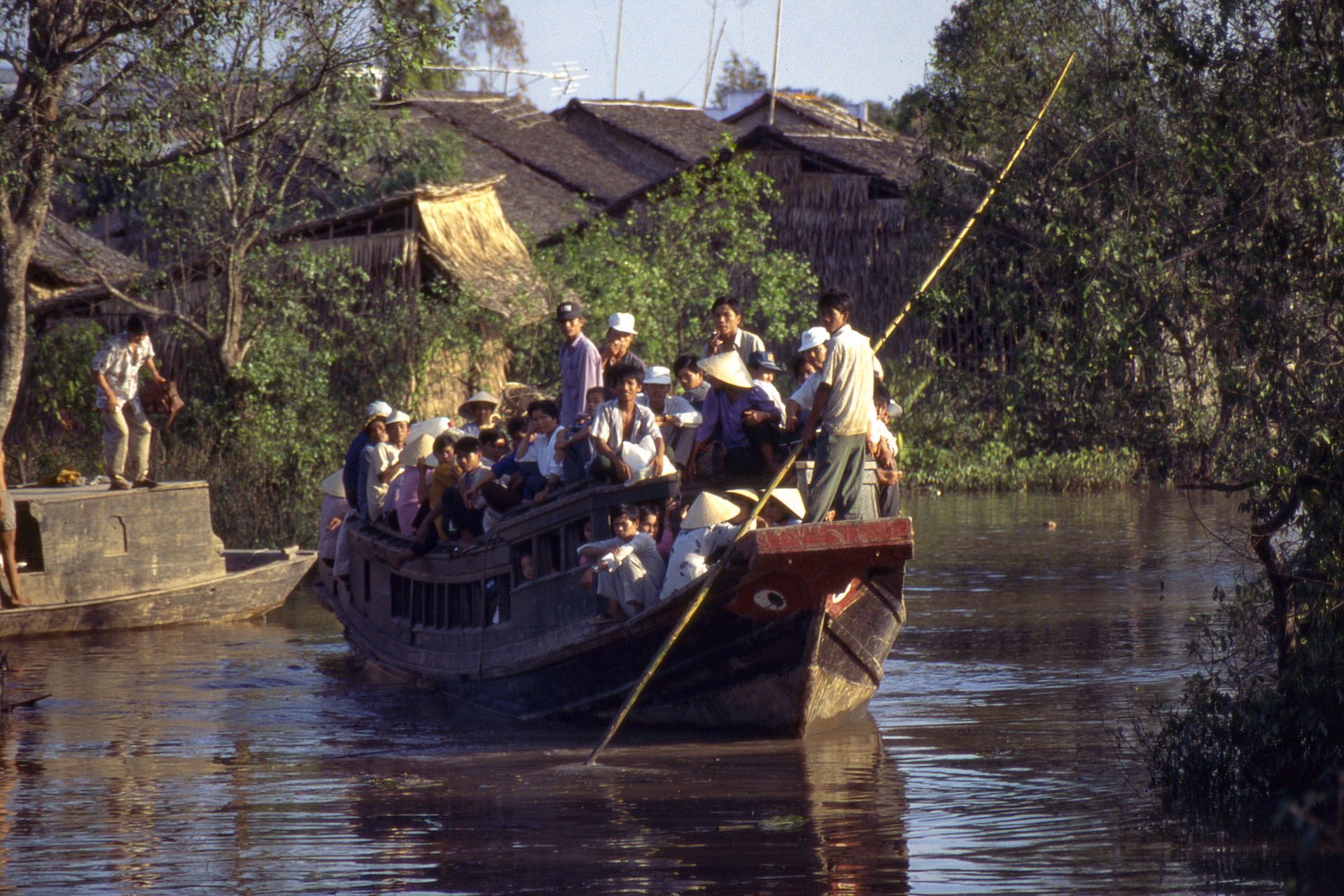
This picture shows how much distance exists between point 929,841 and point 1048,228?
3.15 m

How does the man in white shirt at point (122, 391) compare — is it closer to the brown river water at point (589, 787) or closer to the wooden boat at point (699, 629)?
the brown river water at point (589, 787)

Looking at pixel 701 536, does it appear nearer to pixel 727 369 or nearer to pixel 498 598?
pixel 727 369

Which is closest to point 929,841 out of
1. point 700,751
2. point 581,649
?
point 700,751

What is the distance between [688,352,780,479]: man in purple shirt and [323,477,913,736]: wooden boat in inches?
27.1

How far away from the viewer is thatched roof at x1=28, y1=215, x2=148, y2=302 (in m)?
18.2

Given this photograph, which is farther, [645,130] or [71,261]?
[645,130]

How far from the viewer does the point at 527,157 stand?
3250 centimetres

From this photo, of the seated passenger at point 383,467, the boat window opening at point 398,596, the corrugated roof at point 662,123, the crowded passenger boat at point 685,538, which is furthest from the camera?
the corrugated roof at point 662,123

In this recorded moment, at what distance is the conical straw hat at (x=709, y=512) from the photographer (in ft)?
29.2

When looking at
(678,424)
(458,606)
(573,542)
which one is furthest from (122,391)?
(678,424)

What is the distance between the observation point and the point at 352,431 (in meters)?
18.6

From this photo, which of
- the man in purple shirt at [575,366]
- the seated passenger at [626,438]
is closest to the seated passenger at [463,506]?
the man in purple shirt at [575,366]

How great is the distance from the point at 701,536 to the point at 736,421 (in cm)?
111

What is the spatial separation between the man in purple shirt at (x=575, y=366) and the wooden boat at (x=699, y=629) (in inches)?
41.0
